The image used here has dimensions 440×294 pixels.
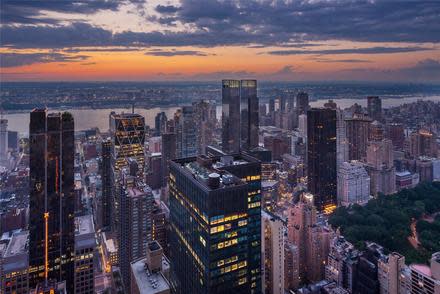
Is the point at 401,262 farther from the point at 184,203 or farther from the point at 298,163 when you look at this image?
the point at 298,163

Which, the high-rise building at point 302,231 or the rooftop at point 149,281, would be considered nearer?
the rooftop at point 149,281

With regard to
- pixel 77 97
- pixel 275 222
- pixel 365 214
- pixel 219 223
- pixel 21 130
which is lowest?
pixel 365 214

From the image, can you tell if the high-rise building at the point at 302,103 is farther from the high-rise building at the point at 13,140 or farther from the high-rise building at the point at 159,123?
the high-rise building at the point at 13,140

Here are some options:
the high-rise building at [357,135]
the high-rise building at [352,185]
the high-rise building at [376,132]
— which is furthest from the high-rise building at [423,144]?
the high-rise building at [352,185]

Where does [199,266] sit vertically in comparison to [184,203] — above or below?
below

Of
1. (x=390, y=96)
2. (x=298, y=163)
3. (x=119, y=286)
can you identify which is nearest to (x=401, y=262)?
(x=119, y=286)

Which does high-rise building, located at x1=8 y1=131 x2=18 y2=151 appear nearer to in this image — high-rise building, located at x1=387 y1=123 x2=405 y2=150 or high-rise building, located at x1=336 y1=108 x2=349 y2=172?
high-rise building, located at x1=336 y1=108 x2=349 y2=172
